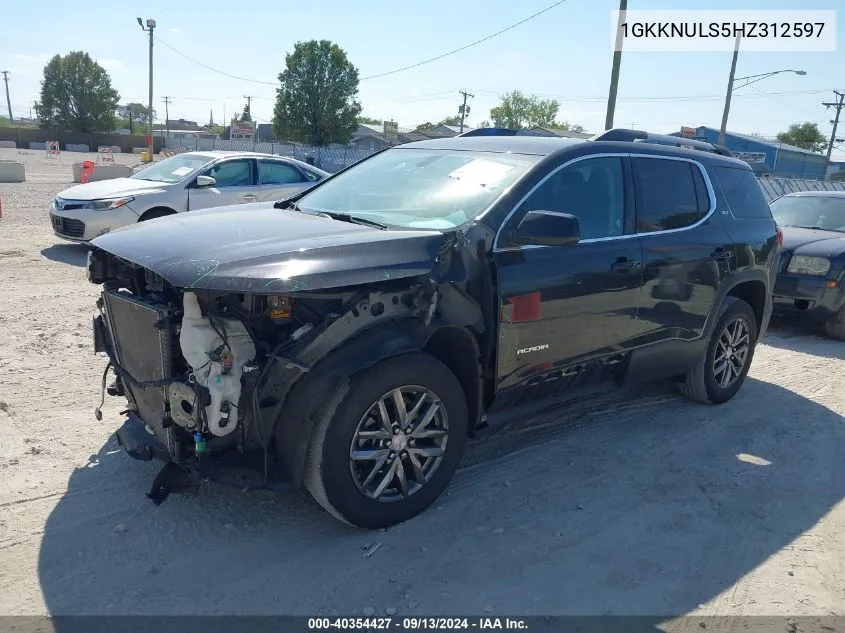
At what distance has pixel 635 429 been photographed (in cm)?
495

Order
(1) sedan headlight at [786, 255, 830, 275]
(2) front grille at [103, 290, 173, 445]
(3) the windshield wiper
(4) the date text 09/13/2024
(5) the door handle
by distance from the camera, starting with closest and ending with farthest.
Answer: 1. (4) the date text 09/13/2024
2. (2) front grille at [103, 290, 173, 445]
3. (3) the windshield wiper
4. (5) the door handle
5. (1) sedan headlight at [786, 255, 830, 275]

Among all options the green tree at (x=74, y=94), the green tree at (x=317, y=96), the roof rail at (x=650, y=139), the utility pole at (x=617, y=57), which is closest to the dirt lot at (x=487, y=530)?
the roof rail at (x=650, y=139)

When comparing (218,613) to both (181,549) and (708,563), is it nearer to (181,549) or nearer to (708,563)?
(181,549)

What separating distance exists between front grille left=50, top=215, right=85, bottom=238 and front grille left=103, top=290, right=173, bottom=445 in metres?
6.91

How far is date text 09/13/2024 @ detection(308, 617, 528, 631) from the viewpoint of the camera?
9.11ft

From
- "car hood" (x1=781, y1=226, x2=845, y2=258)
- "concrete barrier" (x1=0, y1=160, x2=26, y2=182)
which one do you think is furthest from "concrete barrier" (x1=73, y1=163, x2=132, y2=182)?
"car hood" (x1=781, y1=226, x2=845, y2=258)

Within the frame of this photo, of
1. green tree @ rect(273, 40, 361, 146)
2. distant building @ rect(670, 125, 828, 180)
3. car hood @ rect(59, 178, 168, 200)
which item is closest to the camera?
car hood @ rect(59, 178, 168, 200)

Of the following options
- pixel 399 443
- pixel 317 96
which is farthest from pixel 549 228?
pixel 317 96

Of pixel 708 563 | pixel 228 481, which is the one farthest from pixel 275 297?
pixel 708 563

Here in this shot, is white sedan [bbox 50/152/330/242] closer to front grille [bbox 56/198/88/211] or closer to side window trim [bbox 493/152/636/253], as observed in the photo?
front grille [bbox 56/198/88/211]

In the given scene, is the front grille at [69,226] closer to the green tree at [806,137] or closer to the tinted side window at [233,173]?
the tinted side window at [233,173]

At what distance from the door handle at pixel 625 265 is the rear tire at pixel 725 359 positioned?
132 centimetres

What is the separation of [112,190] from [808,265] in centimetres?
954

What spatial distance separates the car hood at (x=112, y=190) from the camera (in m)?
9.99
